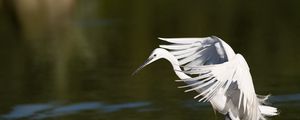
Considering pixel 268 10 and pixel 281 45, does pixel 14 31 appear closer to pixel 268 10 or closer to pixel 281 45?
pixel 268 10

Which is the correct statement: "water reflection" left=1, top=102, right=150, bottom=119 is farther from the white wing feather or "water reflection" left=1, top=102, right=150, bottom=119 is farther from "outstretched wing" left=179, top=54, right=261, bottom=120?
"outstretched wing" left=179, top=54, right=261, bottom=120

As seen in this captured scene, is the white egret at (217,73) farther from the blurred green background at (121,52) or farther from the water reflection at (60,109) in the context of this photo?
the water reflection at (60,109)

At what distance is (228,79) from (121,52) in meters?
9.44

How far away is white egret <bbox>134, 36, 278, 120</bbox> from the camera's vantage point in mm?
9258

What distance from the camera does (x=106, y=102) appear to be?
13.6 m

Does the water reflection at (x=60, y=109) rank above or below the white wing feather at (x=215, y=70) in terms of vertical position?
below

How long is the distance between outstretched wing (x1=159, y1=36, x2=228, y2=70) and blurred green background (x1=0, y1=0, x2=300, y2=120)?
1988mm

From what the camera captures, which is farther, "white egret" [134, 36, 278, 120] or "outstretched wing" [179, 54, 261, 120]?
"white egret" [134, 36, 278, 120]

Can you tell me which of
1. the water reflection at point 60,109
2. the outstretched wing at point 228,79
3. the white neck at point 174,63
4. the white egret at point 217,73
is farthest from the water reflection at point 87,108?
the outstretched wing at point 228,79

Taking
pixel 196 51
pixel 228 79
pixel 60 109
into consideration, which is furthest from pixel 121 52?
pixel 228 79

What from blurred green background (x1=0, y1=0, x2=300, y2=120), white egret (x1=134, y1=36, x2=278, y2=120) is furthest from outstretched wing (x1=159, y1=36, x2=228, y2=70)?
blurred green background (x1=0, y1=0, x2=300, y2=120)

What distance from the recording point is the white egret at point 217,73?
9.26 meters

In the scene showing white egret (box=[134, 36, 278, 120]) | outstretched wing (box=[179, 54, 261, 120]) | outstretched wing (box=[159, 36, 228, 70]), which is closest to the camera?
outstretched wing (box=[179, 54, 261, 120])

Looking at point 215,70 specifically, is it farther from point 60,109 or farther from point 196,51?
point 60,109
